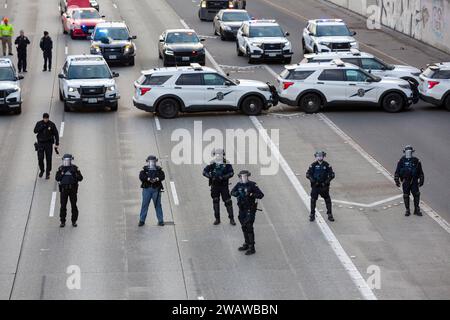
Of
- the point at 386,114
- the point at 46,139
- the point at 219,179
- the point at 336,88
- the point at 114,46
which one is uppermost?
the point at 219,179

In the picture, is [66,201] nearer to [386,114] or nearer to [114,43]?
[386,114]

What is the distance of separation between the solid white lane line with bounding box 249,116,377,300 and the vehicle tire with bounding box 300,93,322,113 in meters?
3.99

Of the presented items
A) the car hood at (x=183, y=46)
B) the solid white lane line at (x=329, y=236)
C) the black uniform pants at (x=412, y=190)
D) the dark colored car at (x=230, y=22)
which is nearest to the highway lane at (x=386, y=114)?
the dark colored car at (x=230, y=22)

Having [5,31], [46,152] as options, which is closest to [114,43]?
[5,31]

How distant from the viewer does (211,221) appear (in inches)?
955

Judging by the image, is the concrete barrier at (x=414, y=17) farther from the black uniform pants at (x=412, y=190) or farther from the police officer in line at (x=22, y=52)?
Result: the black uniform pants at (x=412, y=190)

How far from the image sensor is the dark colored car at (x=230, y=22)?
179 feet

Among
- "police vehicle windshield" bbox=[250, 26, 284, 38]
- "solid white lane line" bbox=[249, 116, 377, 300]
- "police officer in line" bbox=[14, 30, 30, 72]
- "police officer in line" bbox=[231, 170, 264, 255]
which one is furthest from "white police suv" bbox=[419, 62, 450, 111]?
"police officer in line" bbox=[231, 170, 264, 255]

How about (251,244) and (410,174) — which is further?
(410,174)

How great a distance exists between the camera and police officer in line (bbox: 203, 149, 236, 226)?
23.7 meters

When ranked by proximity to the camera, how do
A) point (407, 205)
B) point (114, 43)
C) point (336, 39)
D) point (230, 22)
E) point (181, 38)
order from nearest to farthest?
point (407, 205) → point (114, 43) → point (181, 38) → point (336, 39) → point (230, 22)

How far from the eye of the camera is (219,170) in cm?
2370

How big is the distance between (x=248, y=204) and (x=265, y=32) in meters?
26.9

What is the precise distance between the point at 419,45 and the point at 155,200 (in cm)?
3330
